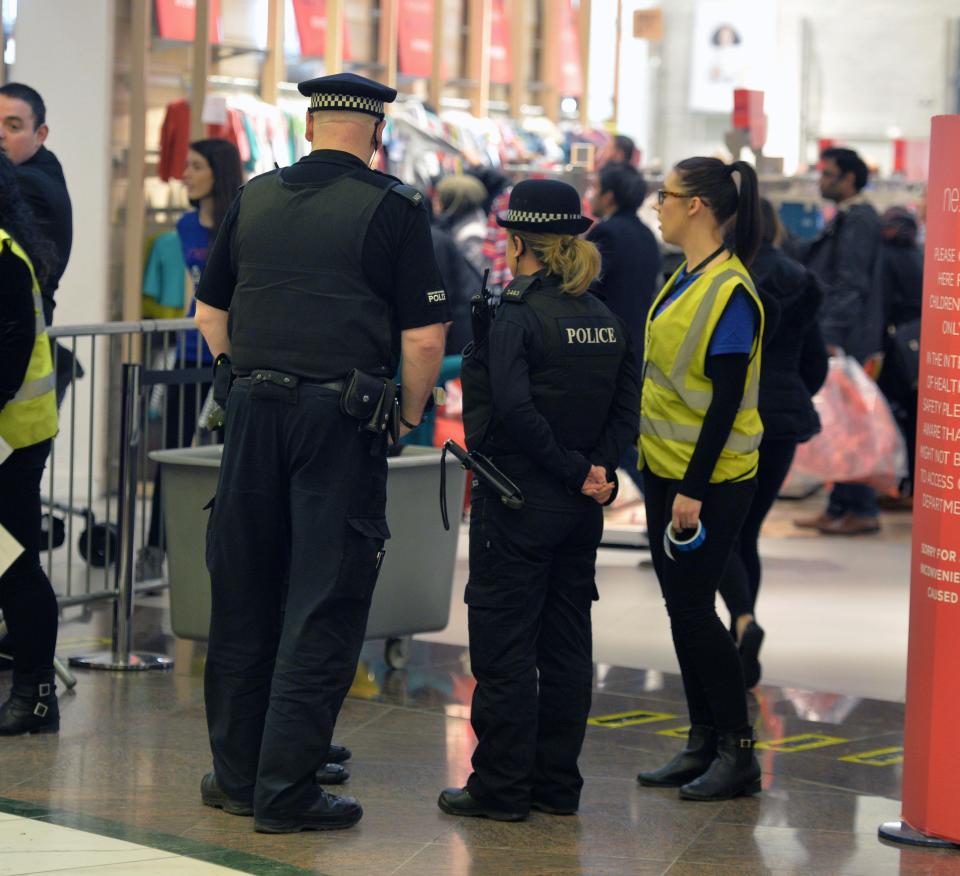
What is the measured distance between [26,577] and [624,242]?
3546 millimetres

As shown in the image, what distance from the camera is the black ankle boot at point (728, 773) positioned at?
4332 mm

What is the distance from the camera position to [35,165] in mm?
5754

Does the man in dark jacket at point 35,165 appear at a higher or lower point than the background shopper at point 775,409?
higher

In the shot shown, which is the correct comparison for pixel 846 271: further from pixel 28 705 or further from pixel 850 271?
pixel 28 705

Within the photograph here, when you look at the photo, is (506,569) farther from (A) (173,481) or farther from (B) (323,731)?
(A) (173,481)

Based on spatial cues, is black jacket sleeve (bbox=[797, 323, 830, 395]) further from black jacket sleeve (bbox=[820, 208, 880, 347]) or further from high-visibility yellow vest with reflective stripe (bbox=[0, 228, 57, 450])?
black jacket sleeve (bbox=[820, 208, 880, 347])

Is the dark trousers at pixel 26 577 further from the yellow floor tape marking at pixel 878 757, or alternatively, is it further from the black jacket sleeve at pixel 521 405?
the yellow floor tape marking at pixel 878 757

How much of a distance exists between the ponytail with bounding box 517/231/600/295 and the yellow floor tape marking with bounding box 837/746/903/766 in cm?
163

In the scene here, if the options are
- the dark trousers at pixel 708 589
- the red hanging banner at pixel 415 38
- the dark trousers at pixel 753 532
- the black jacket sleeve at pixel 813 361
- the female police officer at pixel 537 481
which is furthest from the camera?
the red hanging banner at pixel 415 38

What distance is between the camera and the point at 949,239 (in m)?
3.82

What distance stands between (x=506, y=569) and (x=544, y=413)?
0.36m

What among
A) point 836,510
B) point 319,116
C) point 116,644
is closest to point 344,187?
point 319,116

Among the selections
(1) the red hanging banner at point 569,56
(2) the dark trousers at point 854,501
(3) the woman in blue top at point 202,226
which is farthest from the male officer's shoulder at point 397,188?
(1) the red hanging banner at point 569,56

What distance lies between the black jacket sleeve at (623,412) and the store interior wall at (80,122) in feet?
16.1
